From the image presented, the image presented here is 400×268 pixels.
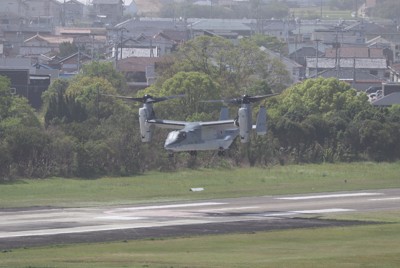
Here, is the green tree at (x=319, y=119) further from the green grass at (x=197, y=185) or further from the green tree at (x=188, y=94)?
the green tree at (x=188, y=94)

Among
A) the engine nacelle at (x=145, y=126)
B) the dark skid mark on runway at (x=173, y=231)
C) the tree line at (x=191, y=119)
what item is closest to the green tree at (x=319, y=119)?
the tree line at (x=191, y=119)

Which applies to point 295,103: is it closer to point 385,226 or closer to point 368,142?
point 368,142

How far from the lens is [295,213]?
226 ft

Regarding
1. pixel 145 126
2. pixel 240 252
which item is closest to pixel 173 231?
pixel 240 252

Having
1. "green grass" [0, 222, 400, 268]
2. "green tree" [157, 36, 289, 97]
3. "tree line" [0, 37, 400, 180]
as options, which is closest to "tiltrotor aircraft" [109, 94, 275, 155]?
"tree line" [0, 37, 400, 180]

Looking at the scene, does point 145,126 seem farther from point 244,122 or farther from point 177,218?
point 177,218

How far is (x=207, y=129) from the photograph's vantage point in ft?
246

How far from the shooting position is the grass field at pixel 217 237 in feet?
165

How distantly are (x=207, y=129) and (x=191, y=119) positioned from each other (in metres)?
28.3

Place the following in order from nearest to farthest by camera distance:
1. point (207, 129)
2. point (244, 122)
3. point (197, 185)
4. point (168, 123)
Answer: point (244, 122) < point (207, 129) < point (168, 123) < point (197, 185)

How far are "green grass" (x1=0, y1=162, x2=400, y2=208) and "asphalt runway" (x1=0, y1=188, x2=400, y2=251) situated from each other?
341cm

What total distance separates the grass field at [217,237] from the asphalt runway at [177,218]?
83.8 inches

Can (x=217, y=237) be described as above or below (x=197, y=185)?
above

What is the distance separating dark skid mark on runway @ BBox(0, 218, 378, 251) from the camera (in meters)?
56.4
